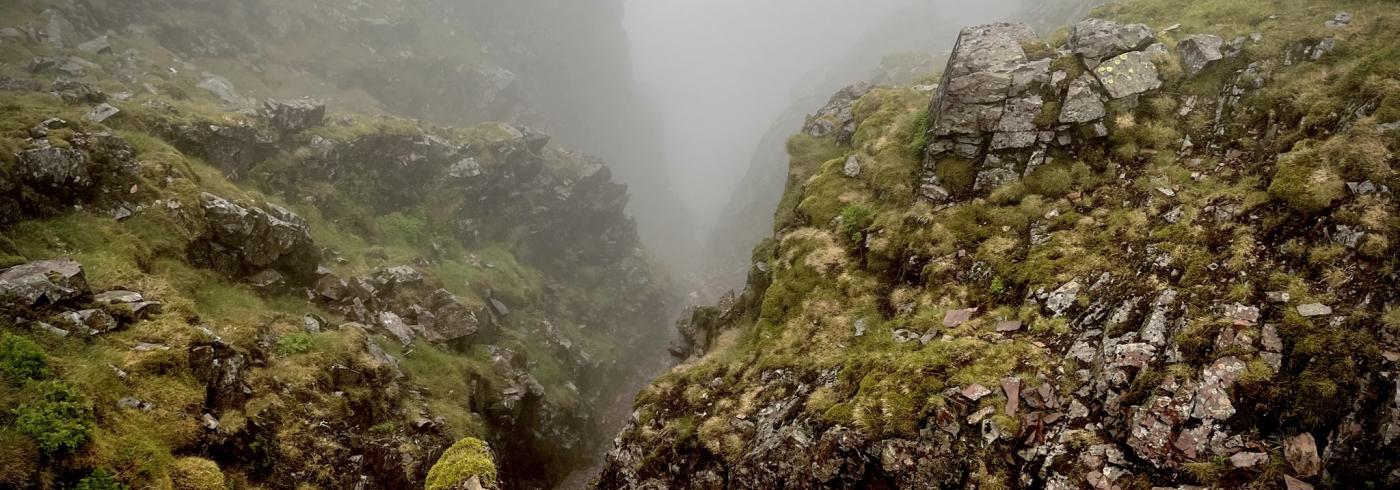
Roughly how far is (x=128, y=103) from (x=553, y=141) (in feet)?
166

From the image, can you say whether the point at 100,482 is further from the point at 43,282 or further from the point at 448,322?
the point at 448,322

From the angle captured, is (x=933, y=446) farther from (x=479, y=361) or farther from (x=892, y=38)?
(x=892, y=38)

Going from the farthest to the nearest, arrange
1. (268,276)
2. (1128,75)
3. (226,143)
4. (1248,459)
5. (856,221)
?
(226,143) → (268,276) → (856,221) → (1128,75) → (1248,459)

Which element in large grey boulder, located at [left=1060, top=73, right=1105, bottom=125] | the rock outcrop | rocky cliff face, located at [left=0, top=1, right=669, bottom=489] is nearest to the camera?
rocky cliff face, located at [left=0, top=1, right=669, bottom=489]

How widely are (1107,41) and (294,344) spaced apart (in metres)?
29.3

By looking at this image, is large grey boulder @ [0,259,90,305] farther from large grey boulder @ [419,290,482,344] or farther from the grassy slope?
large grey boulder @ [419,290,482,344]

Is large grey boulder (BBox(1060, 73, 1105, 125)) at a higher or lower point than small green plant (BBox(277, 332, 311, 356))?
higher

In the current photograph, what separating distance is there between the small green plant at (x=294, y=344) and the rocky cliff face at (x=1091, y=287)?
11.6m

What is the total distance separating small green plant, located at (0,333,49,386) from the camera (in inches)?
461

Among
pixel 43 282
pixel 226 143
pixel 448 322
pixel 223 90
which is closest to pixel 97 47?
pixel 223 90

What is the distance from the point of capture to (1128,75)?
17.4 m

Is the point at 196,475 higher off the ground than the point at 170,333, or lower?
lower

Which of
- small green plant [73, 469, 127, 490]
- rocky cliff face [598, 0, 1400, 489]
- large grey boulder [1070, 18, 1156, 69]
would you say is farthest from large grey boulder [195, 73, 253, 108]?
large grey boulder [1070, 18, 1156, 69]

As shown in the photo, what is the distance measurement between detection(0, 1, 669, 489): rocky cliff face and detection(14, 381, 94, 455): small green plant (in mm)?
50
